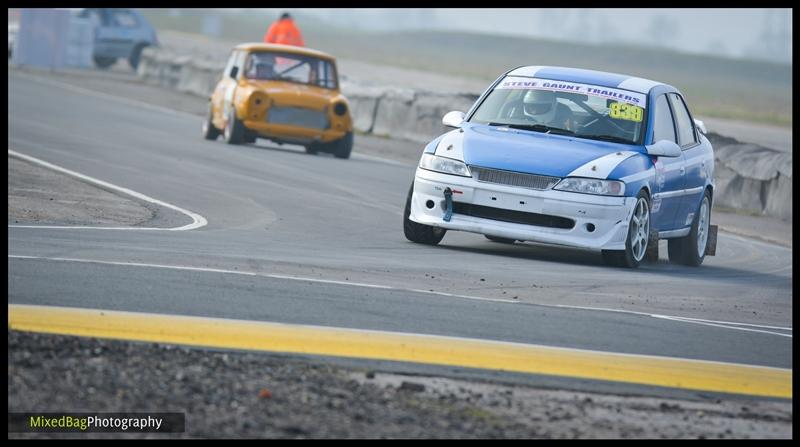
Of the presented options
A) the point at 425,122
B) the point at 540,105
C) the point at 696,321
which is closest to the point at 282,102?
the point at 425,122

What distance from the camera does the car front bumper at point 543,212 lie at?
11.9 metres

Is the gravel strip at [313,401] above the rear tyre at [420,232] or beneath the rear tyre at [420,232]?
above

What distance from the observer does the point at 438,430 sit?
5793 millimetres

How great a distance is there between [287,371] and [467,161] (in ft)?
18.3

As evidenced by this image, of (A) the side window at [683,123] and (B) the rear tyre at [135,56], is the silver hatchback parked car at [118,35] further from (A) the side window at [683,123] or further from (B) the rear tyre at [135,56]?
(A) the side window at [683,123]

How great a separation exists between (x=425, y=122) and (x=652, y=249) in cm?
1401

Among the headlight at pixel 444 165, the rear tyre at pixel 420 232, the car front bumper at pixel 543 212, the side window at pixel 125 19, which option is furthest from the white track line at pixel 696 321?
the side window at pixel 125 19

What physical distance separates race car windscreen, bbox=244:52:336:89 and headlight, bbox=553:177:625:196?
11.4m

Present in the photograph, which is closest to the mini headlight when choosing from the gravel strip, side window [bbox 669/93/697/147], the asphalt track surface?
the asphalt track surface

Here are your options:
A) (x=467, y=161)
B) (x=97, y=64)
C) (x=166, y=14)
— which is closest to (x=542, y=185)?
(x=467, y=161)

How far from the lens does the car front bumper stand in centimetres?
1189

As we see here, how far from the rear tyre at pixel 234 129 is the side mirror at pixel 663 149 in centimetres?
1049

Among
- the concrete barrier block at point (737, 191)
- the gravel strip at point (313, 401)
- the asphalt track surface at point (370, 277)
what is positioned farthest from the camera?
the concrete barrier block at point (737, 191)
